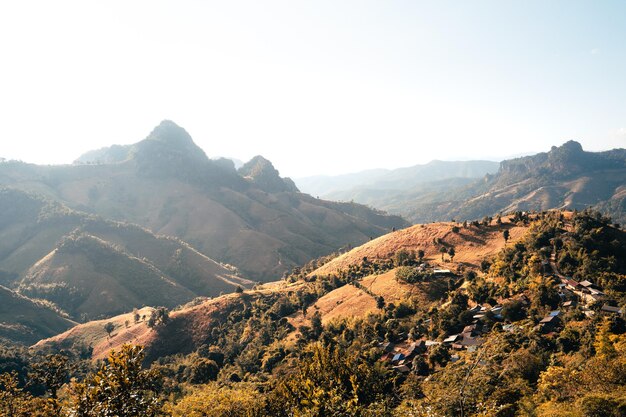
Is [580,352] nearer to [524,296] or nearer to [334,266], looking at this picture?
[524,296]

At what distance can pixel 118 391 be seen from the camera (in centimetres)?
2173

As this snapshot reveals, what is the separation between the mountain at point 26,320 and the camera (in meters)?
147

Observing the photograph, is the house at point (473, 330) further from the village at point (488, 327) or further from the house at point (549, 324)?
the house at point (549, 324)

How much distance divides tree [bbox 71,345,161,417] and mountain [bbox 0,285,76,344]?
16097 centimetres

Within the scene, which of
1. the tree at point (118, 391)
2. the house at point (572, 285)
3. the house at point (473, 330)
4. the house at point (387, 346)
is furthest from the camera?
the house at point (387, 346)

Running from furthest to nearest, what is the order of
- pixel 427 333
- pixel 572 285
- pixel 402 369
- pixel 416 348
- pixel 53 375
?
1. pixel 427 333
2. pixel 572 285
3. pixel 416 348
4. pixel 402 369
5. pixel 53 375

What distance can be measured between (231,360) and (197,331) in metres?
25.6

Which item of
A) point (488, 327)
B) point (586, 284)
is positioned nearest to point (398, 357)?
point (488, 327)

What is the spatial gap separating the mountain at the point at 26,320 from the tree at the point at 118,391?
161 m

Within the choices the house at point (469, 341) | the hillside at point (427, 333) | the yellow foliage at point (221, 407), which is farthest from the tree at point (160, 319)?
the house at point (469, 341)

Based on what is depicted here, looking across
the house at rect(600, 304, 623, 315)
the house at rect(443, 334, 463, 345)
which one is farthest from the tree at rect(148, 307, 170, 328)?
the house at rect(600, 304, 623, 315)

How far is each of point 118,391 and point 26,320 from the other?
18020 cm

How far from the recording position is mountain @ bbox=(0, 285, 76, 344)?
147425 mm

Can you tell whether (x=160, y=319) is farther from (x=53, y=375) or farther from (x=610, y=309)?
(x=610, y=309)
